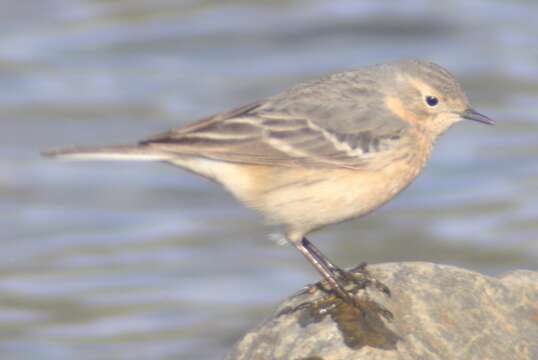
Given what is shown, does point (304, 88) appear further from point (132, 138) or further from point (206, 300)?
point (132, 138)

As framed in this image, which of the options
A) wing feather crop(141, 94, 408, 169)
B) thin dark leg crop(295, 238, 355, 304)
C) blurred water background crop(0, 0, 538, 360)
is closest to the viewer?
thin dark leg crop(295, 238, 355, 304)

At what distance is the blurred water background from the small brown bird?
5.66 m

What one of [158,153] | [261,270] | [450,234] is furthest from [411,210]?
[158,153]

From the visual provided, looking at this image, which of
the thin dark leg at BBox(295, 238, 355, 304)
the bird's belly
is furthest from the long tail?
the thin dark leg at BBox(295, 238, 355, 304)

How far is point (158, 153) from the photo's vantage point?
993 centimetres

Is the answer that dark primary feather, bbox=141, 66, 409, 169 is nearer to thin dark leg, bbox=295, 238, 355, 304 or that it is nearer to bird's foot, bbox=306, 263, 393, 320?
thin dark leg, bbox=295, 238, 355, 304

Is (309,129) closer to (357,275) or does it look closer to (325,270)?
(325,270)

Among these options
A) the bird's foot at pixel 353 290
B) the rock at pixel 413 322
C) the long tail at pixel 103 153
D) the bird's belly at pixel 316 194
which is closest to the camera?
the rock at pixel 413 322

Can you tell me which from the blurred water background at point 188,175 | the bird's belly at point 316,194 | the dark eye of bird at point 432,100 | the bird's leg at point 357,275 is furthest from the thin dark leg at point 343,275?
the blurred water background at point 188,175

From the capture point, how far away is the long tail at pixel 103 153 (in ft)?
31.5

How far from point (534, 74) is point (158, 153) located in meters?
13.5

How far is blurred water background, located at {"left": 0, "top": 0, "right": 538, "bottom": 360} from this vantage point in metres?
16.9

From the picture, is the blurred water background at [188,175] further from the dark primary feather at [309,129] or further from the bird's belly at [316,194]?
the bird's belly at [316,194]

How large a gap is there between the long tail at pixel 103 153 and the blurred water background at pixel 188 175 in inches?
246
